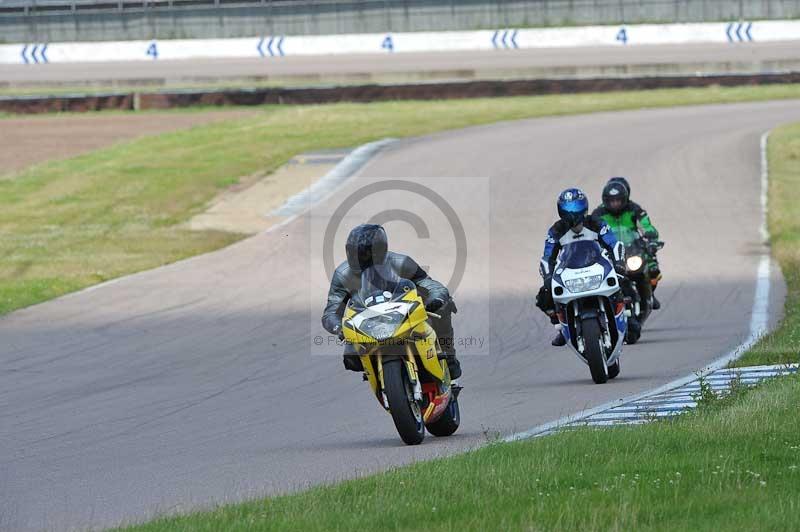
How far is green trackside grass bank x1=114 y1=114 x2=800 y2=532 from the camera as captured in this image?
596 cm

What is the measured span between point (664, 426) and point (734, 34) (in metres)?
41.4

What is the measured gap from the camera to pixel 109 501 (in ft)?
25.2

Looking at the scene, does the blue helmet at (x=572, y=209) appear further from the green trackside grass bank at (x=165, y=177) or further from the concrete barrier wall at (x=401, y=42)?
the concrete barrier wall at (x=401, y=42)

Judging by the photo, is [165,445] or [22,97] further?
[22,97]

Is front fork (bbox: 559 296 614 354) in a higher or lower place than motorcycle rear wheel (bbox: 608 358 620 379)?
higher

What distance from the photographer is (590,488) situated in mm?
6648

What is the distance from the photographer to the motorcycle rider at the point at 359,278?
9.09 m

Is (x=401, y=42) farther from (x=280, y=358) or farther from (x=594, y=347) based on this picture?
(x=594, y=347)

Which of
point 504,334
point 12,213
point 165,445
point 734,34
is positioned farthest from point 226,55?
point 165,445

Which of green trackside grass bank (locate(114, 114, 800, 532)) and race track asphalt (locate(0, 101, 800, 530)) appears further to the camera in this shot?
race track asphalt (locate(0, 101, 800, 530))

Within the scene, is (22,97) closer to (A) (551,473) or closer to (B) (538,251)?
(B) (538,251)

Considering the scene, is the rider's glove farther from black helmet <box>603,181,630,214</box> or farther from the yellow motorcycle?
black helmet <box>603,181,630,214</box>

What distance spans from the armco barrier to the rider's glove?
3610cm

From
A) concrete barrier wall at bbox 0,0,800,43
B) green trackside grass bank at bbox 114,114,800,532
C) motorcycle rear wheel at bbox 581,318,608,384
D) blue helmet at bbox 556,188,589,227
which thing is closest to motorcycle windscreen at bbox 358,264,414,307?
green trackside grass bank at bbox 114,114,800,532
